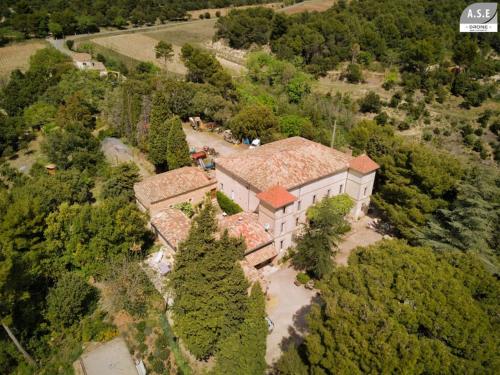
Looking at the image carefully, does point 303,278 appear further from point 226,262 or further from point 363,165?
point 363,165

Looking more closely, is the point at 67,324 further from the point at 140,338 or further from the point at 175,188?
the point at 175,188

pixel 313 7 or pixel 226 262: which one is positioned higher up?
pixel 313 7

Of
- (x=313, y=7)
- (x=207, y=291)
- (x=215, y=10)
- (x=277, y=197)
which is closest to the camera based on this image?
(x=207, y=291)

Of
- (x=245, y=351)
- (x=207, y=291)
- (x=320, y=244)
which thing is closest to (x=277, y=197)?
(x=320, y=244)

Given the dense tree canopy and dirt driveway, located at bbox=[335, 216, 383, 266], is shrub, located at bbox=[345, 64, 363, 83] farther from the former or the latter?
the dense tree canopy

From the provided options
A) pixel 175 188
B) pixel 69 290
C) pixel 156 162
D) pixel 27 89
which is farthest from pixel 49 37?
pixel 69 290

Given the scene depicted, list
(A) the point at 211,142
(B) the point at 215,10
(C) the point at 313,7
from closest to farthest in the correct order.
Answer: (A) the point at 211,142
(C) the point at 313,7
(B) the point at 215,10

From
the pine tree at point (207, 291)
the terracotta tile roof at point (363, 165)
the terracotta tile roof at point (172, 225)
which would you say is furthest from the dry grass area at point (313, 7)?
the pine tree at point (207, 291)
